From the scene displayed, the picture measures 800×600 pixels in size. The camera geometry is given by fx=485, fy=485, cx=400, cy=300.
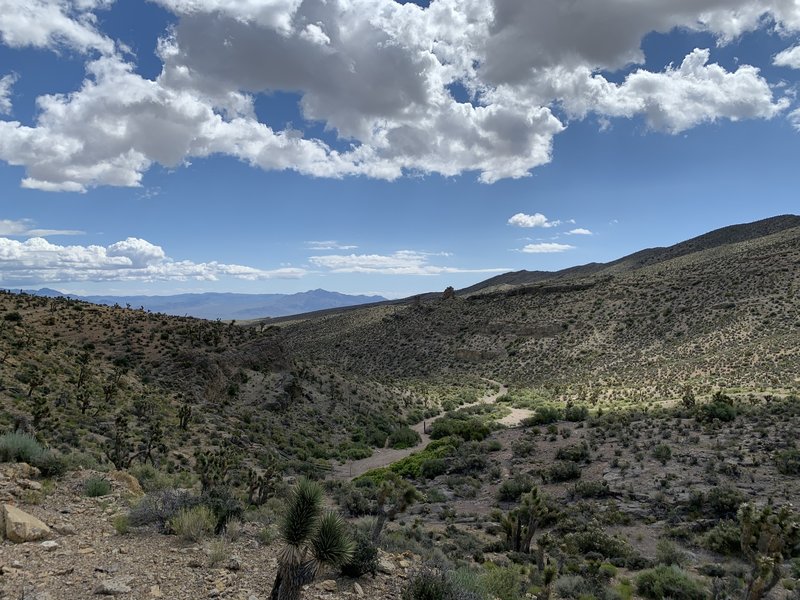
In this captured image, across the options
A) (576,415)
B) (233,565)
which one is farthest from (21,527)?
(576,415)

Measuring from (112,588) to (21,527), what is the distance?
8.76ft

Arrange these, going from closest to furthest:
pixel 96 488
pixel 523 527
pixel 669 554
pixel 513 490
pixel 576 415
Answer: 1. pixel 96 488
2. pixel 669 554
3. pixel 523 527
4. pixel 513 490
5. pixel 576 415

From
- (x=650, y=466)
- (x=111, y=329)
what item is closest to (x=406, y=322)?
(x=111, y=329)

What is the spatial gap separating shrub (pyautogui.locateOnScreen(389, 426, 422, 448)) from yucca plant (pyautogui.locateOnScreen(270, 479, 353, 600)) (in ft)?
90.6

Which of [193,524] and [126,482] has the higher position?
[193,524]

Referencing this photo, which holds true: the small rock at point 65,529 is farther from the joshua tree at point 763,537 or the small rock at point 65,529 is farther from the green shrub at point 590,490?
the green shrub at point 590,490

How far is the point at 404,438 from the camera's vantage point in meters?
35.5

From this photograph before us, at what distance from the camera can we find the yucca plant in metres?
6.96

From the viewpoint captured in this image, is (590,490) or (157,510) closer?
(157,510)

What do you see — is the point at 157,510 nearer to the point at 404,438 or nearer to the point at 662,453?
the point at 662,453

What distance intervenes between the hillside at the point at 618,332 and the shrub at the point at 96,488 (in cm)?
3625

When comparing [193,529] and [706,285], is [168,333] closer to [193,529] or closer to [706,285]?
[193,529]

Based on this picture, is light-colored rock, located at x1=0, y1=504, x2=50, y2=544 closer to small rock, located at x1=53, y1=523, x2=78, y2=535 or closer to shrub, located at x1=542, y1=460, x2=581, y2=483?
small rock, located at x1=53, y1=523, x2=78, y2=535

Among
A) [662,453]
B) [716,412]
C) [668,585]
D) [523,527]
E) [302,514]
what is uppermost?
[302,514]
